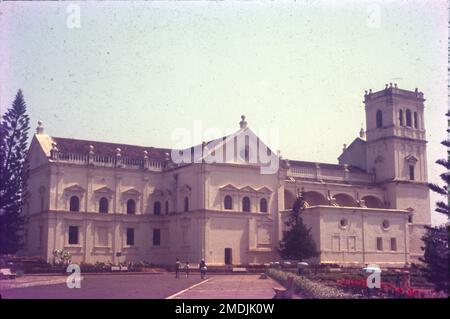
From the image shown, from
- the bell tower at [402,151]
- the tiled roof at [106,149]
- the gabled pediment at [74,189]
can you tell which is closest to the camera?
the gabled pediment at [74,189]

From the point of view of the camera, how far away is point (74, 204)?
50062 millimetres

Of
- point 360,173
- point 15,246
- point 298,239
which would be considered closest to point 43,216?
point 15,246

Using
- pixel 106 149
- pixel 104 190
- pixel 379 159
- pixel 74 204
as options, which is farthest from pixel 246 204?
pixel 379 159

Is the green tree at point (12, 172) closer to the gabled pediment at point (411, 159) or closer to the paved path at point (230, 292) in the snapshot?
the paved path at point (230, 292)

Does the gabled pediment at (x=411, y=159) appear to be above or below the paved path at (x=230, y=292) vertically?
above

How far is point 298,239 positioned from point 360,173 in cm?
1958

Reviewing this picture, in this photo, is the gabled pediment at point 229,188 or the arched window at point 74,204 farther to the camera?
the gabled pediment at point 229,188

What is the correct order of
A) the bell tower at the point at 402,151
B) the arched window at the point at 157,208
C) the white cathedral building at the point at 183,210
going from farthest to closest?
the bell tower at the point at 402,151 → the arched window at the point at 157,208 → the white cathedral building at the point at 183,210

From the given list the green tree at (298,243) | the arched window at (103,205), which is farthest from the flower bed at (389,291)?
the arched window at (103,205)

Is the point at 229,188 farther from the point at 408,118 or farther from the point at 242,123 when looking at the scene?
the point at 408,118

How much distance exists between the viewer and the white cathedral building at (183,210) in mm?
49531

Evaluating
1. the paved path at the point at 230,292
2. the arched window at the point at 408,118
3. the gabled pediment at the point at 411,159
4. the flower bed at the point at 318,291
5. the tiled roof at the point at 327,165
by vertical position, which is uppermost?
the arched window at the point at 408,118

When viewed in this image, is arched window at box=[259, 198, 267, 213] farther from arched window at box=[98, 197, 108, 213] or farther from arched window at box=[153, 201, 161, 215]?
arched window at box=[98, 197, 108, 213]

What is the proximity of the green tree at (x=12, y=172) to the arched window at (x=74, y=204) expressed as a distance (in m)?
13.5
